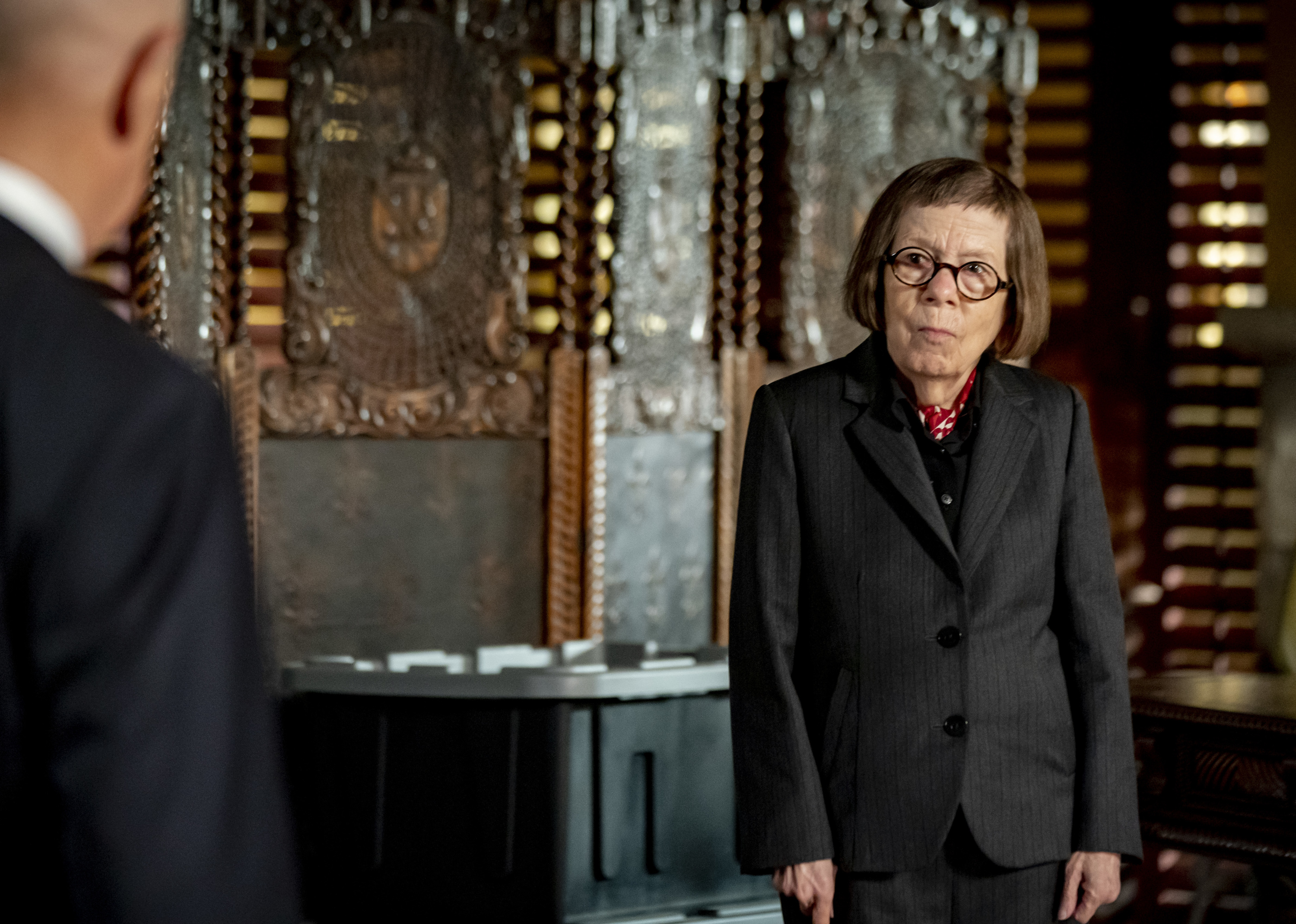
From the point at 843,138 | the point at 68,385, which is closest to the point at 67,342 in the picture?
the point at 68,385

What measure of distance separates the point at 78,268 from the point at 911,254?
109 centimetres

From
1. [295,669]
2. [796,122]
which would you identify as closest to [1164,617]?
[796,122]

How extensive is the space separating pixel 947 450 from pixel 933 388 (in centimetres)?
8

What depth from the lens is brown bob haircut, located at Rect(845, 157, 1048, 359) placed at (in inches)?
68.2

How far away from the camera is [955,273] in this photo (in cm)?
172

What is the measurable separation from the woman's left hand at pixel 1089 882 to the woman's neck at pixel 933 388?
56cm

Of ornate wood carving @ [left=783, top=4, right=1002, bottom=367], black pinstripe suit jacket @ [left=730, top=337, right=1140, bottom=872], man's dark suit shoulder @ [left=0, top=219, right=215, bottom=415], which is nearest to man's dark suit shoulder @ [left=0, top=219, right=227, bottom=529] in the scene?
man's dark suit shoulder @ [left=0, top=219, right=215, bottom=415]

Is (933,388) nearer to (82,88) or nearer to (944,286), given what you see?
(944,286)

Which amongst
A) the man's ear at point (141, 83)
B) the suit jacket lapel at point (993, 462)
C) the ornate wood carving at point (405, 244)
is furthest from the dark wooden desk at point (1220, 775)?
A: the man's ear at point (141, 83)

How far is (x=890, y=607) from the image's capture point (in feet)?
5.53

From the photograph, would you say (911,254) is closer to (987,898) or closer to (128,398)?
(987,898)

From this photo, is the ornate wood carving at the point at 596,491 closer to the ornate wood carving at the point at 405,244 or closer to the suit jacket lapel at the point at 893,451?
the ornate wood carving at the point at 405,244

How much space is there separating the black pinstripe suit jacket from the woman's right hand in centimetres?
2

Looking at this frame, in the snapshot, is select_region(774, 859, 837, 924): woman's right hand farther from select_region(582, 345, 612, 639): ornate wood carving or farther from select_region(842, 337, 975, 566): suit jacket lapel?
select_region(582, 345, 612, 639): ornate wood carving
